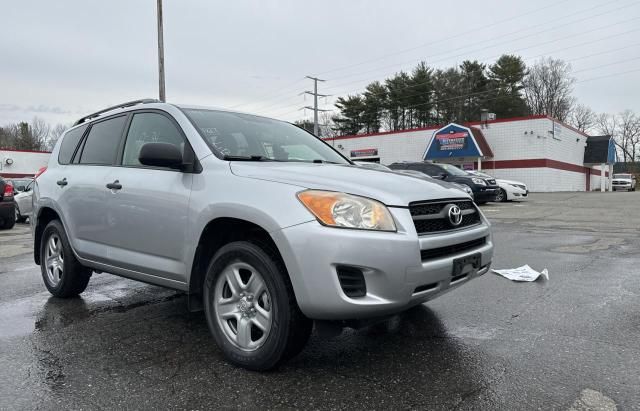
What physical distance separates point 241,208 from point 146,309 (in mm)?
2164

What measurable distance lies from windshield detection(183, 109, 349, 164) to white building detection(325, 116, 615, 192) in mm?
29962

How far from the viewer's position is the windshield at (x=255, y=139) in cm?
362

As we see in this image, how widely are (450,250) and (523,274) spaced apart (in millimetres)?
3052

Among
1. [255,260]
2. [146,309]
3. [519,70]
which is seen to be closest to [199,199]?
[255,260]

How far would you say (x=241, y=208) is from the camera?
9.73 feet

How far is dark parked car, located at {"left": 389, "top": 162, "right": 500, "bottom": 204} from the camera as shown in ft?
57.3

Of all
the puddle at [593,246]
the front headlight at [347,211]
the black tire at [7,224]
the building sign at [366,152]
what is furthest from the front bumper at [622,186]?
the front headlight at [347,211]

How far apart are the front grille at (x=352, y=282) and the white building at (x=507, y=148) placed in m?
31.6

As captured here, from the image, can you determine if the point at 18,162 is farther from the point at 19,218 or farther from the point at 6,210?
the point at 6,210

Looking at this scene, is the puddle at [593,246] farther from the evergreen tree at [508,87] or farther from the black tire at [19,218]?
the evergreen tree at [508,87]

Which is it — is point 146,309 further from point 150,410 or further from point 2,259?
point 2,259

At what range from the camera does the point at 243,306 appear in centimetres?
303

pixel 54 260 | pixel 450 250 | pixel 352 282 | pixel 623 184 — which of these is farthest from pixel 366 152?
pixel 352 282

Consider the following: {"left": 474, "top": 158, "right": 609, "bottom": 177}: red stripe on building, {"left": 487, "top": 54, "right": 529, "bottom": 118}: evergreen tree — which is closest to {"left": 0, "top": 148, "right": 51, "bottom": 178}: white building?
{"left": 474, "top": 158, "right": 609, "bottom": 177}: red stripe on building
